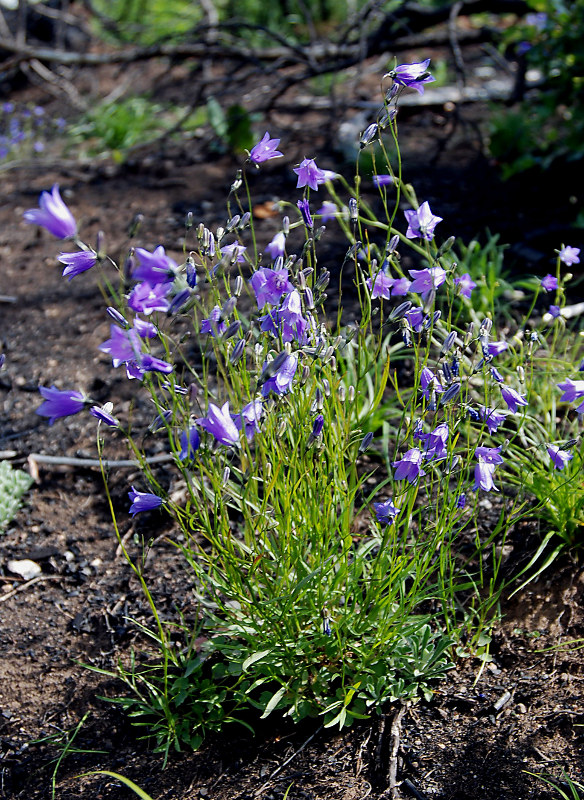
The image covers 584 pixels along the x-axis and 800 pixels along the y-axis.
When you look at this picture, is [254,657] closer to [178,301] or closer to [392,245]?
[178,301]

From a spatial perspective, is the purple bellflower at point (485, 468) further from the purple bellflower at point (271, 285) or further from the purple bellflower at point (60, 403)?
the purple bellflower at point (60, 403)

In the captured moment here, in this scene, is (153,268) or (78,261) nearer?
(153,268)

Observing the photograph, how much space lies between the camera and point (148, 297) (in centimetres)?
143

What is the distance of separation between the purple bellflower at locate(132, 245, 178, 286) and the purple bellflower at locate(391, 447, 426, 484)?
691 millimetres

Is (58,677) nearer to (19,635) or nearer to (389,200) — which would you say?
(19,635)

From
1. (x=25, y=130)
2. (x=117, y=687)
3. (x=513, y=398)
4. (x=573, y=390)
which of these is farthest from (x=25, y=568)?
(x=25, y=130)

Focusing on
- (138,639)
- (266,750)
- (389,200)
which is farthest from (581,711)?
(389,200)

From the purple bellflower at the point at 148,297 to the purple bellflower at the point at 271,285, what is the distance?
0.86ft

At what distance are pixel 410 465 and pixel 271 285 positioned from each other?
1.73 ft

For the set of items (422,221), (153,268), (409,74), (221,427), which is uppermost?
(409,74)

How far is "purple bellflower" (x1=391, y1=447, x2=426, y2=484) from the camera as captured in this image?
5.74 feet

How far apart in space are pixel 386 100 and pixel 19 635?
189cm

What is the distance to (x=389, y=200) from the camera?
14.8 ft

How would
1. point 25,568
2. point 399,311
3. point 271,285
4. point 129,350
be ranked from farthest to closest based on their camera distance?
point 25,568, point 399,311, point 271,285, point 129,350
